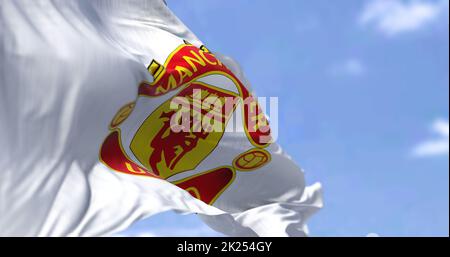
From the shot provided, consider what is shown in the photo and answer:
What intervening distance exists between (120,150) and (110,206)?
3.31 feet

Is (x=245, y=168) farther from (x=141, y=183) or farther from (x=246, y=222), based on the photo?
(x=141, y=183)

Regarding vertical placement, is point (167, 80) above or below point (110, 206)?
above

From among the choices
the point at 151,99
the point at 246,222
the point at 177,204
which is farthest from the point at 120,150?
the point at 246,222

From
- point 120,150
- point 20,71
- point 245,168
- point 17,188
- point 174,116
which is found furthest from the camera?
point 245,168

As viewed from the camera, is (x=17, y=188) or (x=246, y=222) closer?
(x=17, y=188)

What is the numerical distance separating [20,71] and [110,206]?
1.12m

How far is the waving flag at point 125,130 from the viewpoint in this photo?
14.7 feet

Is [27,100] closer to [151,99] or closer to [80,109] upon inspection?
[80,109]

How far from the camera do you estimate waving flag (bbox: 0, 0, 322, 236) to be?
4.49 m

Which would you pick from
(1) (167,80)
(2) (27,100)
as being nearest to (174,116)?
(1) (167,80)

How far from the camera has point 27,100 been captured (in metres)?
4.66

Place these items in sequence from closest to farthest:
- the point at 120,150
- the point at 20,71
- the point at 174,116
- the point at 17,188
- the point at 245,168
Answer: the point at 17,188
the point at 20,71
the point at 120,150
the point at 174,116
the point at 245,168

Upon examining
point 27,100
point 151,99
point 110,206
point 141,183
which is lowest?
point 110,206

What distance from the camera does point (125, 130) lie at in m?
5.55
